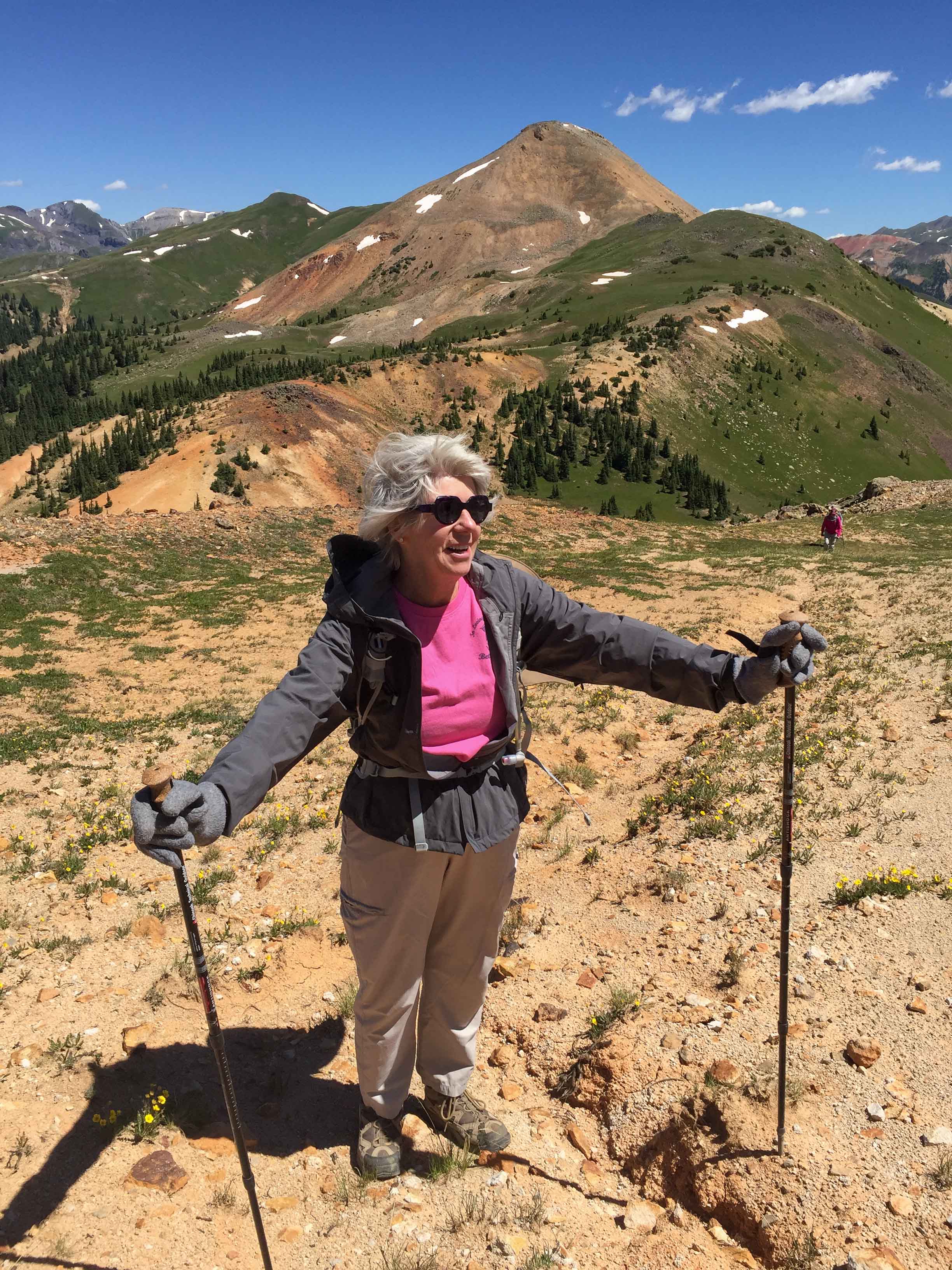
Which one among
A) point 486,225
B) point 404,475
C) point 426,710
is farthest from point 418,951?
point 486,225

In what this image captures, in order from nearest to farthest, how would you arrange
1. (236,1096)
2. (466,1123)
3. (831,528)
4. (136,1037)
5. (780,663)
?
1. (780,663)
2. (466,1123)
3. (236,1096)
4. (136,1037)
5. (831,528)

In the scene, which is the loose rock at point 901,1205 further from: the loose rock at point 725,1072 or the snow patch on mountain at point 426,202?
the snow patch on mountain at point 426,202

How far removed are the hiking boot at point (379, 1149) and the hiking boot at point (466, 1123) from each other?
241 mm

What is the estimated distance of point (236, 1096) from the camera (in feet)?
15.1

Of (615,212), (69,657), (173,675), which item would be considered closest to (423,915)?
(173,675)

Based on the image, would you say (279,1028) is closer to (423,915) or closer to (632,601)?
(423,915)

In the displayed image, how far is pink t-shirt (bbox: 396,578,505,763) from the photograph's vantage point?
3355 mm

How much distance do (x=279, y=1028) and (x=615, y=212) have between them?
16967cm

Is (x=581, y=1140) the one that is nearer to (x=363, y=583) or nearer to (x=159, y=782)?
(x=159, y=782)

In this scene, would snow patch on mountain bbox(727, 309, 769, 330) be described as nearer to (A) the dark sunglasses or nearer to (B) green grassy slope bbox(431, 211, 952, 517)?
(B) green grassy slope bbox(431, 211, 952, 517)

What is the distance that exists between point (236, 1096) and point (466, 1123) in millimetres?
1429

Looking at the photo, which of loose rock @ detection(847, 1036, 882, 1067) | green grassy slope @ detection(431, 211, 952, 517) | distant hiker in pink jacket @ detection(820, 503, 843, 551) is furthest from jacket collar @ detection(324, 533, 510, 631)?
green grassy slope @ detection(431, 211, 952, 517)

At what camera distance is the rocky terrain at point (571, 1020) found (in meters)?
3.66

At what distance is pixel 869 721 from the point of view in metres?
9.18
